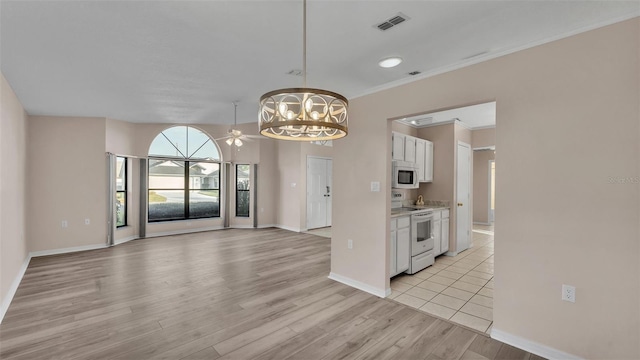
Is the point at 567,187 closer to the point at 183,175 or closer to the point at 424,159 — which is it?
the point at 424,159

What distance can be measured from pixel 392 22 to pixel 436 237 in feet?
12.0

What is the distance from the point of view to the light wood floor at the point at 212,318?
231 centimetres

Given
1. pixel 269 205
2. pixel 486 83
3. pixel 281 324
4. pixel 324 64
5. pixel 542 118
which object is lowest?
pixel 281 324

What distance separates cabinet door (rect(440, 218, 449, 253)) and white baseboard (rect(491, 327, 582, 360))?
2.49 m

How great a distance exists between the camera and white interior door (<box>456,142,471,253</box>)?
17.4ft

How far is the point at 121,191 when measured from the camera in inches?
253

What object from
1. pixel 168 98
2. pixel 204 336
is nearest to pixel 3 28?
pixel 168 98

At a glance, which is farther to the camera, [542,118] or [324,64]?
[324,64]

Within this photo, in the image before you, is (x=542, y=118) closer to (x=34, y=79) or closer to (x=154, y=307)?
(x=154, y=307)

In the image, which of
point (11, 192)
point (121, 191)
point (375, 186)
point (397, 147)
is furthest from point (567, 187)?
point (121, 191)

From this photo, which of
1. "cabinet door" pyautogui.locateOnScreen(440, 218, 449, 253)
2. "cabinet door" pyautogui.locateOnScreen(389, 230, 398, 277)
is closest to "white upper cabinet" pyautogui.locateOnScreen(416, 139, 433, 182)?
"cabinet door" pyautogui.locateOnScreen(440, 218, 449, 253)

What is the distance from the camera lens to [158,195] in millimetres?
7035

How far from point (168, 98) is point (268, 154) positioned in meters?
3.83

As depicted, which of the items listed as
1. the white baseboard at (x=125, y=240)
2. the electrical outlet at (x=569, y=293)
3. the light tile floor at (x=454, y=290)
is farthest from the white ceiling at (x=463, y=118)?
the white baseboard at (x=125, y=240)
